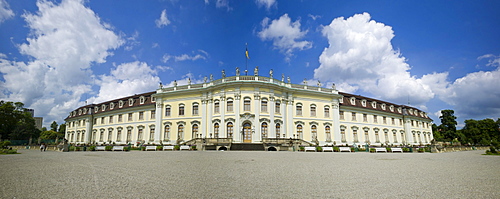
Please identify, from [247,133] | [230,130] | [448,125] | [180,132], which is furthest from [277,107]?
[448,125]

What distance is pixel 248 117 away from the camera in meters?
30.8

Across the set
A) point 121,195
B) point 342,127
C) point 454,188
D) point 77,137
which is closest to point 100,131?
point 77,137

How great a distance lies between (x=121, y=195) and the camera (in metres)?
4.98

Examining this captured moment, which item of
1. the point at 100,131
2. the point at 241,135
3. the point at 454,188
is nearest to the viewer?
the point at 454,188

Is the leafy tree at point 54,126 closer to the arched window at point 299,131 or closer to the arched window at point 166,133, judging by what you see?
the arched window at point 166,133

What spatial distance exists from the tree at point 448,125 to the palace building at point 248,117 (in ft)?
41.4

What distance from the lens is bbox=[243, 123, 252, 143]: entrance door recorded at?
30.6 m

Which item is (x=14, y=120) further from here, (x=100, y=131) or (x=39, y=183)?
(x=39, y=183)

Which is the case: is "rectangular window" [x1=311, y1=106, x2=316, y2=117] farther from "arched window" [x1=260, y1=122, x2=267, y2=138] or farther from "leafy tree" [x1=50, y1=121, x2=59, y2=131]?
"leafy tree" [x1=50, y1=121, x2=59, y2=131]

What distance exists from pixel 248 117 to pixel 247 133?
6.38 feet

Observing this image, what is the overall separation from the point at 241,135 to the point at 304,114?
9954mm

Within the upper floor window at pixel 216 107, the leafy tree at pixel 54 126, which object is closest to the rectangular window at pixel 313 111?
the upper floor window at pixel 216 107

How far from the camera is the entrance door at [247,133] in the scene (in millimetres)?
30625

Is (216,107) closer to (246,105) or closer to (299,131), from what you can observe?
(246,105)
